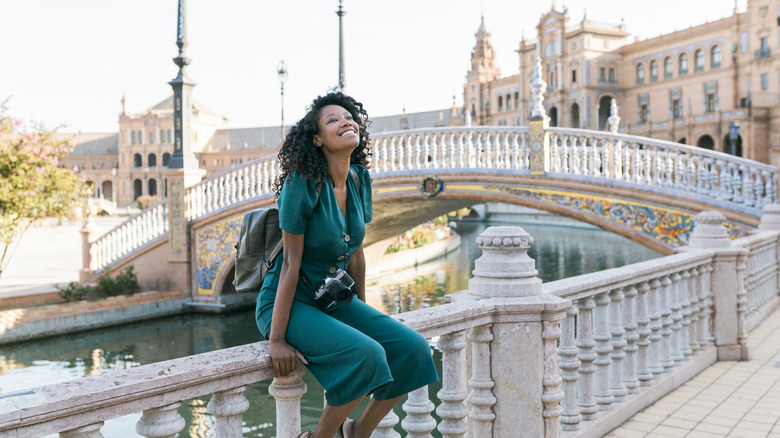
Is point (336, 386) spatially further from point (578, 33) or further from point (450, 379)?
point (578, 33)

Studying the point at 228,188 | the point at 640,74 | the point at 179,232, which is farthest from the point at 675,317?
the point at 640,74

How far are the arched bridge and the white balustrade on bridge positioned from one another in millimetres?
5661

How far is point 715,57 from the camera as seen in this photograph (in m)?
44.1

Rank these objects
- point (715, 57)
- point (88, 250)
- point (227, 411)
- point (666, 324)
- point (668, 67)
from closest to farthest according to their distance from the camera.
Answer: point (227, 411) < point (666, 324) < point (88, 250) < point (715, 57) < point (668, 67)

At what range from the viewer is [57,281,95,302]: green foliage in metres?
13.4

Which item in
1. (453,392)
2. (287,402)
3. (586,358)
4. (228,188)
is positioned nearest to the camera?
(287,402)

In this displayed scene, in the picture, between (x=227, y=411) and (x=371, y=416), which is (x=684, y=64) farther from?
(x=227, y=411)

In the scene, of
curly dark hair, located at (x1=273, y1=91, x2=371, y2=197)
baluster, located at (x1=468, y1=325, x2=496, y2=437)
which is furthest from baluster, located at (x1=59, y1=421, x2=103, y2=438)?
baluster, located at (x1=468, y1=325, x2=496, y2=437)

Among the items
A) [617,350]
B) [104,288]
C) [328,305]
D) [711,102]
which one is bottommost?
[104,288]

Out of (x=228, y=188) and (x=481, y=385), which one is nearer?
(x=481, y=385)

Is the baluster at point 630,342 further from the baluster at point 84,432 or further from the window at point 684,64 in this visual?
the window at point 684,64

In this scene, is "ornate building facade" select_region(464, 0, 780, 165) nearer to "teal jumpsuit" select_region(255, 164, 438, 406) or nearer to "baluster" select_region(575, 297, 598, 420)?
"baluster" select_region(575, 297, 598, 420)

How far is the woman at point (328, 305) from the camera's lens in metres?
2.13

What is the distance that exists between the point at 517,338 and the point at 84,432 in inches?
71.2
